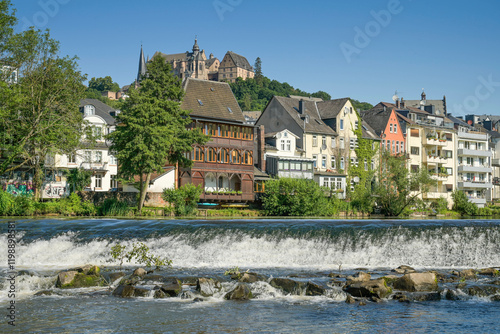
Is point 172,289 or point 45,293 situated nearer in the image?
point 172,289

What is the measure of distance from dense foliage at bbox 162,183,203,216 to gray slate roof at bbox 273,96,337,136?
23.7m

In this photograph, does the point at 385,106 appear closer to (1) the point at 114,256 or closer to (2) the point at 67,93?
(2) the point at 67,93

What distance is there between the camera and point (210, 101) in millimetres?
66125

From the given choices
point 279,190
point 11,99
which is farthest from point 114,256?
point 279,190

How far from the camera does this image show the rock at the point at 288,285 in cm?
1919

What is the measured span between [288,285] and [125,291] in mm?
5276

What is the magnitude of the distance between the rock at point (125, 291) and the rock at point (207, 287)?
82.7 inches

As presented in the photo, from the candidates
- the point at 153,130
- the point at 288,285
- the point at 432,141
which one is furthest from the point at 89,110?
the point at 288,285

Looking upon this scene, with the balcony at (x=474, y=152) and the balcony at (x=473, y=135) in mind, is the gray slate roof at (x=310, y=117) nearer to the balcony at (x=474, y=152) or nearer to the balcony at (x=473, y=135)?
the balcony at (x=474, y=152)

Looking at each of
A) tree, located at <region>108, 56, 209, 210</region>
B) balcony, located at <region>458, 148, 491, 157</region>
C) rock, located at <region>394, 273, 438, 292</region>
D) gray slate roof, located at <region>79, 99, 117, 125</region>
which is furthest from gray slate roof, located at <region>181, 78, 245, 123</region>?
rock, located at <region>394, 273, 438, 292</region>

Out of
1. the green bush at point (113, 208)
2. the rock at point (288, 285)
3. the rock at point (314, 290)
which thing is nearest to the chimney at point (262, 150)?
the green bush at point (113, 208)

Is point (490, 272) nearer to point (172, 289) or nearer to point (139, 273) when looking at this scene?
point (172, 289)

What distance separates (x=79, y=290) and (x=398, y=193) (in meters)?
50.8

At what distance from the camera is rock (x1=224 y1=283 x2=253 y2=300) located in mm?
18486
